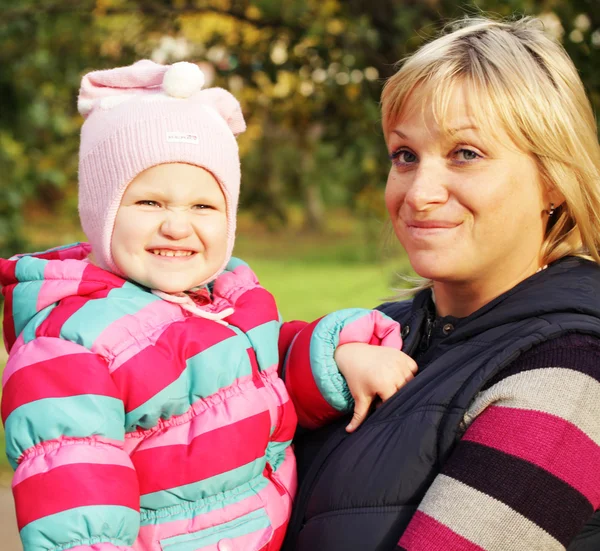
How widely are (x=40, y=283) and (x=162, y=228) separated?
1.01 ft

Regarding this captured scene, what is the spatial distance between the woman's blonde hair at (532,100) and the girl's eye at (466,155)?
0.08m

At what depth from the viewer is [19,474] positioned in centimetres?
184

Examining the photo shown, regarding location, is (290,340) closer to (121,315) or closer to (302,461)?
(302,461)

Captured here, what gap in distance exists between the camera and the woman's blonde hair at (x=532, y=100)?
2006mm

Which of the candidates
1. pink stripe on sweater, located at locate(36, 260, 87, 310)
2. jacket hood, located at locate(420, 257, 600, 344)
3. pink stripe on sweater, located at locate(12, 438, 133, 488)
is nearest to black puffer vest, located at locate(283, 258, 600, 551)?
jacket hood, located at locate(420, 257, 600, 344)

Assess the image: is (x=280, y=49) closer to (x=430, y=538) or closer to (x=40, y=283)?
(x=40, y=283)

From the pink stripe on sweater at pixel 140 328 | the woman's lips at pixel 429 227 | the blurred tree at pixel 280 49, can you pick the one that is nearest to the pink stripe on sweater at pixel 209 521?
the pink stripe on sweater at pixel 140 328

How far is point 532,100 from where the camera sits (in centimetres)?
202

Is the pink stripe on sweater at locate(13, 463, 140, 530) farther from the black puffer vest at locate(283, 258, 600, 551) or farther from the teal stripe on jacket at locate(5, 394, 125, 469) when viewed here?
the black puffer vest at locate(283, 258, 600, 551)

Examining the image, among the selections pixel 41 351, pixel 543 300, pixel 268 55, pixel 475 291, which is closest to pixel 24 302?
pixel 41 351

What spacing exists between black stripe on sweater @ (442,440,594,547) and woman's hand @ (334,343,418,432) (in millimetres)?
368

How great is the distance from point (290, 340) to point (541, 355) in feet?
2.76

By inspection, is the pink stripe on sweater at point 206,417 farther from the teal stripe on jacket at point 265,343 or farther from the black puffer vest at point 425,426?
the black puffer vest at point 425,426

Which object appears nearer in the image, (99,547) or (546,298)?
(99,547)
